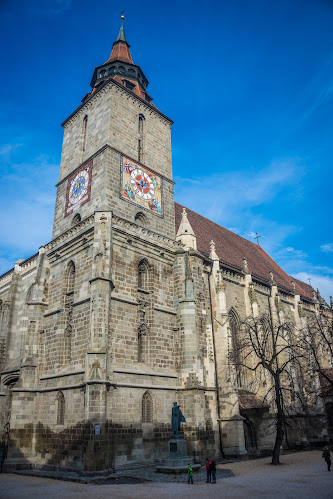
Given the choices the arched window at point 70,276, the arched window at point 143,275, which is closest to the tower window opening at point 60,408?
the arched window at point 70,276

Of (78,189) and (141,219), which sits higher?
(78,189)

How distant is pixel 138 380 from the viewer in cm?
1669

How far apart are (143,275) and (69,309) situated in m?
3.96

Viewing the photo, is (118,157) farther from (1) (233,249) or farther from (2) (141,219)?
(1) (233,249)

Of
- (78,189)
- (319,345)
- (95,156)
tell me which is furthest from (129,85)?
(319,345)

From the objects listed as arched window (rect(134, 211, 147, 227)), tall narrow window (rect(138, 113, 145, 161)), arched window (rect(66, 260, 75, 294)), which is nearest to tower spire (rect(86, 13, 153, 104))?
tall narrow window (rect(138, 113, 145, 161))

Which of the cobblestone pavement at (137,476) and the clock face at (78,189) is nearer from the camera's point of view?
the cobblestone pavement at (137,476)

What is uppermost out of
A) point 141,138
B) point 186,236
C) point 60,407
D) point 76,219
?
point 141,138

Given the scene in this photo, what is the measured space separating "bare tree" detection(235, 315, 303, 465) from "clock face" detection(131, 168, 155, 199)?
8.75 metres

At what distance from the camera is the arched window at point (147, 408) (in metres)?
16.8

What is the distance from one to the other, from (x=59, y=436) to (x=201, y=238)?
15.0 metres

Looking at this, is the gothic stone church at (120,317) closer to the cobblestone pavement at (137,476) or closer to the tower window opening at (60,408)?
the tower window opening at (60,408)

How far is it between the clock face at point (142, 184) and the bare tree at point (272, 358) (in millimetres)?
8755

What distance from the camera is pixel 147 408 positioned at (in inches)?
669
